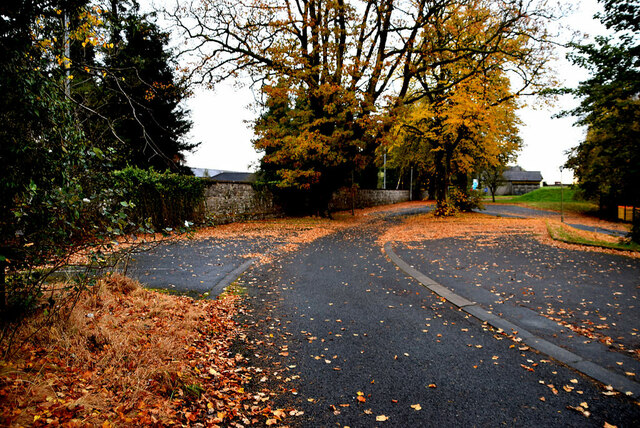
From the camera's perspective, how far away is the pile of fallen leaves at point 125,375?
84.9 inches

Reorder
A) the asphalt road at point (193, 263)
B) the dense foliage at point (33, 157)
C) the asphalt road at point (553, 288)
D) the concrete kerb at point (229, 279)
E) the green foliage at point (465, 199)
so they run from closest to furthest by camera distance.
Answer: the dense foliage at point (33, 157) < the asphalt road at point (553, 288) < the concrete kerb at point (229, 279) < the asphalt road at point (193, 263) < the green foliage at point (465, 199)

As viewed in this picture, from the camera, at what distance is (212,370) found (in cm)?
308

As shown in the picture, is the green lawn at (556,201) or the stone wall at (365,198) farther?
the green lawn at (556,201)

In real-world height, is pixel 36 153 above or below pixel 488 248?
above

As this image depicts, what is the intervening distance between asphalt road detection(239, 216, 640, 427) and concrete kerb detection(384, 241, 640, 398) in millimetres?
115

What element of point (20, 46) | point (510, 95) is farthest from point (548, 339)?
point (510, 95)

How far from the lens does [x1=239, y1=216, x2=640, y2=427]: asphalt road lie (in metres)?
2.57

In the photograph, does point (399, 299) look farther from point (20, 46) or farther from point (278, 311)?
point (20, 46)

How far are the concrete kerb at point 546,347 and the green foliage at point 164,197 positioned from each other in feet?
28.3

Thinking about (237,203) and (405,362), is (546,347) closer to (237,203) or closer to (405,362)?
(405,362)

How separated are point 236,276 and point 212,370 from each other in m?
3.77

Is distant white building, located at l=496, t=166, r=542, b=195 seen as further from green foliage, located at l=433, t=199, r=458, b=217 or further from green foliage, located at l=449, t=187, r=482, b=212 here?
green foliage, located at l=433, t=199, r=458, b=217

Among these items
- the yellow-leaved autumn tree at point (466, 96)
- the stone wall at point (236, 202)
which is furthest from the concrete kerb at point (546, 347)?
the yellow-leaved autumn tree at point (466, 96)

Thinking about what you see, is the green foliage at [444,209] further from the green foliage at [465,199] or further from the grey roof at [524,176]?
the grey roof at [524,176]
